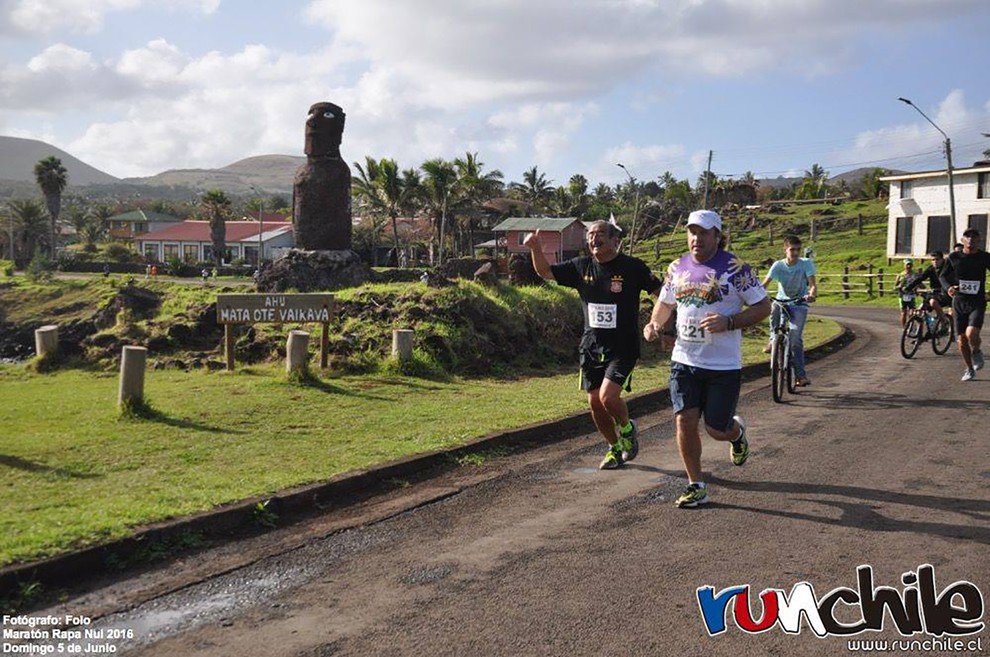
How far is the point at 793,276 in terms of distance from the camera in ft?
37.6

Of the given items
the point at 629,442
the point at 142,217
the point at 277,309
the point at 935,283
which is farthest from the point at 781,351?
the point at 142,217

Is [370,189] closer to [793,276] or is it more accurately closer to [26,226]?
[26,226]

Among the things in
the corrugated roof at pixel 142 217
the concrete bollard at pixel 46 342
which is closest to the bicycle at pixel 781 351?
the concrete bollard at pixel 46 342

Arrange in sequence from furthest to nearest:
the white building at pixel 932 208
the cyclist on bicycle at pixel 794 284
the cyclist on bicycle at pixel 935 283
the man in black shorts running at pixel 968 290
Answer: the white building at pixel 932 208, the cyclist on bicycle at pixel 935 283, the man in black shorts running at pixel 968 290, the cyclist on bicycle at pixel 794 284

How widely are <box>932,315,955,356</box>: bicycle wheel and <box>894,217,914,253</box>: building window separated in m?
36.9

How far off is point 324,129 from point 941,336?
14390 millimetres

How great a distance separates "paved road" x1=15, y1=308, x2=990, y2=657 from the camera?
423 centimetres

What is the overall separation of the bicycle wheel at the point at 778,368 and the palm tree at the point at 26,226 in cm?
8393

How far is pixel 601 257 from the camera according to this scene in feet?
23.5

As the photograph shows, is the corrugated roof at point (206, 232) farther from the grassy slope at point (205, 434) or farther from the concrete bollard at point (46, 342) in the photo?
the grassy slope at point (205, 434)

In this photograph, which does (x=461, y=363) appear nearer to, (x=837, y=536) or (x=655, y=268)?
(x=837, y=536)

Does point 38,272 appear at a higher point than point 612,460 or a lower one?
higher

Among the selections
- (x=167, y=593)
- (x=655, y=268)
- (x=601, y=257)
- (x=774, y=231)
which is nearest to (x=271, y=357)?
(x=601, y=257)

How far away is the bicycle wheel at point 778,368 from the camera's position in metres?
11.1
